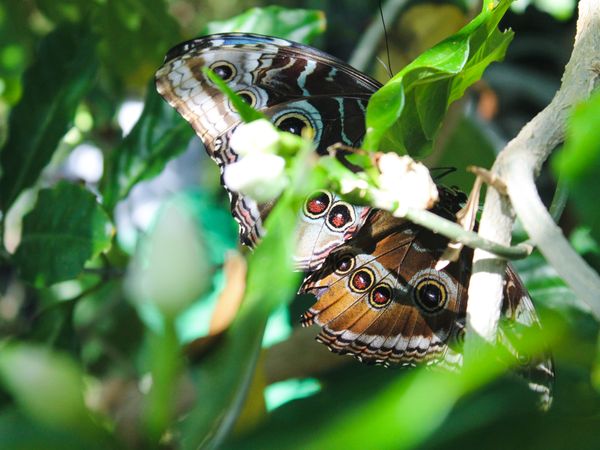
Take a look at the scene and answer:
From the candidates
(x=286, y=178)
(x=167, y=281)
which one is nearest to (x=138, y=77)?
(x=286, y=178)

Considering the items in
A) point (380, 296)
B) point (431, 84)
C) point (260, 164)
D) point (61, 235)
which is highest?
point (431, 84)

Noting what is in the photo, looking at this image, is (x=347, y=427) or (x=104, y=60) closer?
(x=347, y=427)

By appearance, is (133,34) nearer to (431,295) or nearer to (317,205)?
(317,205)

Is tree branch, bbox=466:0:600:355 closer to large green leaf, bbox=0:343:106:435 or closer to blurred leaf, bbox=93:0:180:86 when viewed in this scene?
large green leaf, bbox=0:343:106:435

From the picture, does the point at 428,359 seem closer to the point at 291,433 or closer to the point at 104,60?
the point at 291,433

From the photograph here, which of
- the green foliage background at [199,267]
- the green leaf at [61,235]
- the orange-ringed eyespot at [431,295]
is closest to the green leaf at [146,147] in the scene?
the green foliage background at [199,267]

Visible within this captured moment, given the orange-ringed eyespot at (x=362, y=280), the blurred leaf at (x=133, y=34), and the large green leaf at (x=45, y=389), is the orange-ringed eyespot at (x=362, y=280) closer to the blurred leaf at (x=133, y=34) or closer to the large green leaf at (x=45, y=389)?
the large green leaf at (x=45, y=389)

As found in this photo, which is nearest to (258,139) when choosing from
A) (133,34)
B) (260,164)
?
(260,164)

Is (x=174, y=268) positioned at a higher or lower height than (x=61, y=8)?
lower
